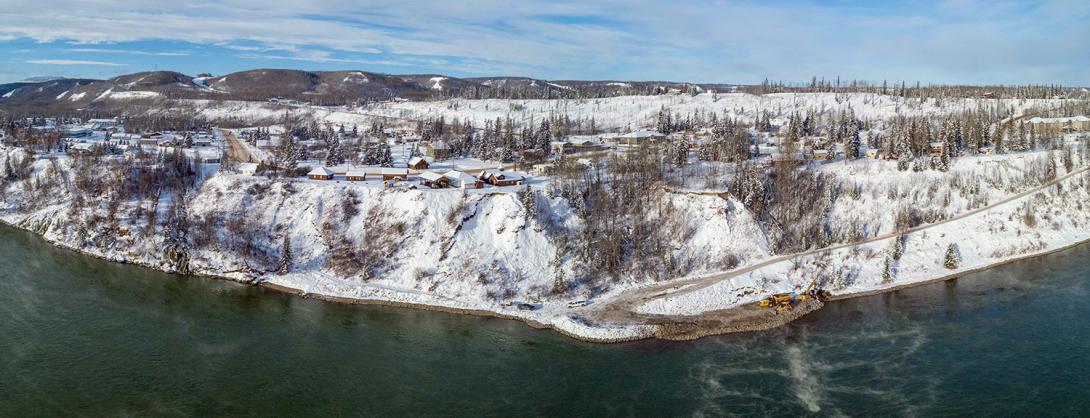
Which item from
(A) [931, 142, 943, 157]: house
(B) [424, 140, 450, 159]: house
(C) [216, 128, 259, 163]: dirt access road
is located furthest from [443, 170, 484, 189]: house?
(A) [931, 142, 943, 157]: house

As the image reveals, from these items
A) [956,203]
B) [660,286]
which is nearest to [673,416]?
[660,286]

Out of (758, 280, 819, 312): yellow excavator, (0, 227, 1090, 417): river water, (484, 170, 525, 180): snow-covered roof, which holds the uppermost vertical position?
(484, 170, 525, 180): snow-covered roof

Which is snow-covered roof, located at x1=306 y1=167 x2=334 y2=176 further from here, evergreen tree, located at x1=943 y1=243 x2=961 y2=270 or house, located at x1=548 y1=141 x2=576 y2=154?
evergreen tree, located at x1=943 y1=243 x2=961 y2=270

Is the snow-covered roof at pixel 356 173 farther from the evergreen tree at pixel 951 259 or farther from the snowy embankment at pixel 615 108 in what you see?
the snowy embankment at pixel 615 108

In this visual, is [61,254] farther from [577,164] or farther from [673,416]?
[673,416]

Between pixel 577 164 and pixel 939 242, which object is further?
pixel 577 164

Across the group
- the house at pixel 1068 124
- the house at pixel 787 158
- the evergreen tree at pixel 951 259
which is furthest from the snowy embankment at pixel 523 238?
the house at pixel 1068 124
